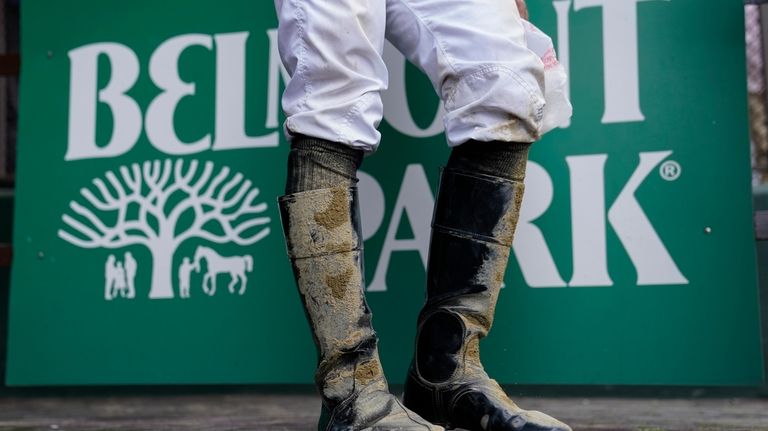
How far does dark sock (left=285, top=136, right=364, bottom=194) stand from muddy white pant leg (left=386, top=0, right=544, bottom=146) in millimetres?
159

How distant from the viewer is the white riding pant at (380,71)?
1216 mm

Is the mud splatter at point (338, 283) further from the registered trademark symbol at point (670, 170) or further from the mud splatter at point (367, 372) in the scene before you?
the registered trademark symbol at point (670, 170)

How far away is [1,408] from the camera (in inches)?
77.5

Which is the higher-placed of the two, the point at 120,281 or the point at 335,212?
the point at 335,212

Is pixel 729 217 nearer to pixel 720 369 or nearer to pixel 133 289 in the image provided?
pixel 720 369

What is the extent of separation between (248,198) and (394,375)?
46 cm

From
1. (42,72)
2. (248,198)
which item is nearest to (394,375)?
(248,198)

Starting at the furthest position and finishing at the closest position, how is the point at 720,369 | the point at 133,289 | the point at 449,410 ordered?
the point at 133,289 < the point at 720,369 < the point at 449,410

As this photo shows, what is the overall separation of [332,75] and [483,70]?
0.20 metres

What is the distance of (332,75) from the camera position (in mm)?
1214

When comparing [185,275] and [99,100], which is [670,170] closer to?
[185,275]

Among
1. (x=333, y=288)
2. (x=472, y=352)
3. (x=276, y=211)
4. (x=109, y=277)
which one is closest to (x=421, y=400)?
(x=472, y=352)

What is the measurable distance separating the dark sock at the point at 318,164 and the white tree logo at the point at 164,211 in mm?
659

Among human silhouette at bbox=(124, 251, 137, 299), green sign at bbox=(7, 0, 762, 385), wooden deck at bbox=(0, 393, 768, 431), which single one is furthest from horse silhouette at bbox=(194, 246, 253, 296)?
wooden deck at bbox=(0, 393, 768, 431)
